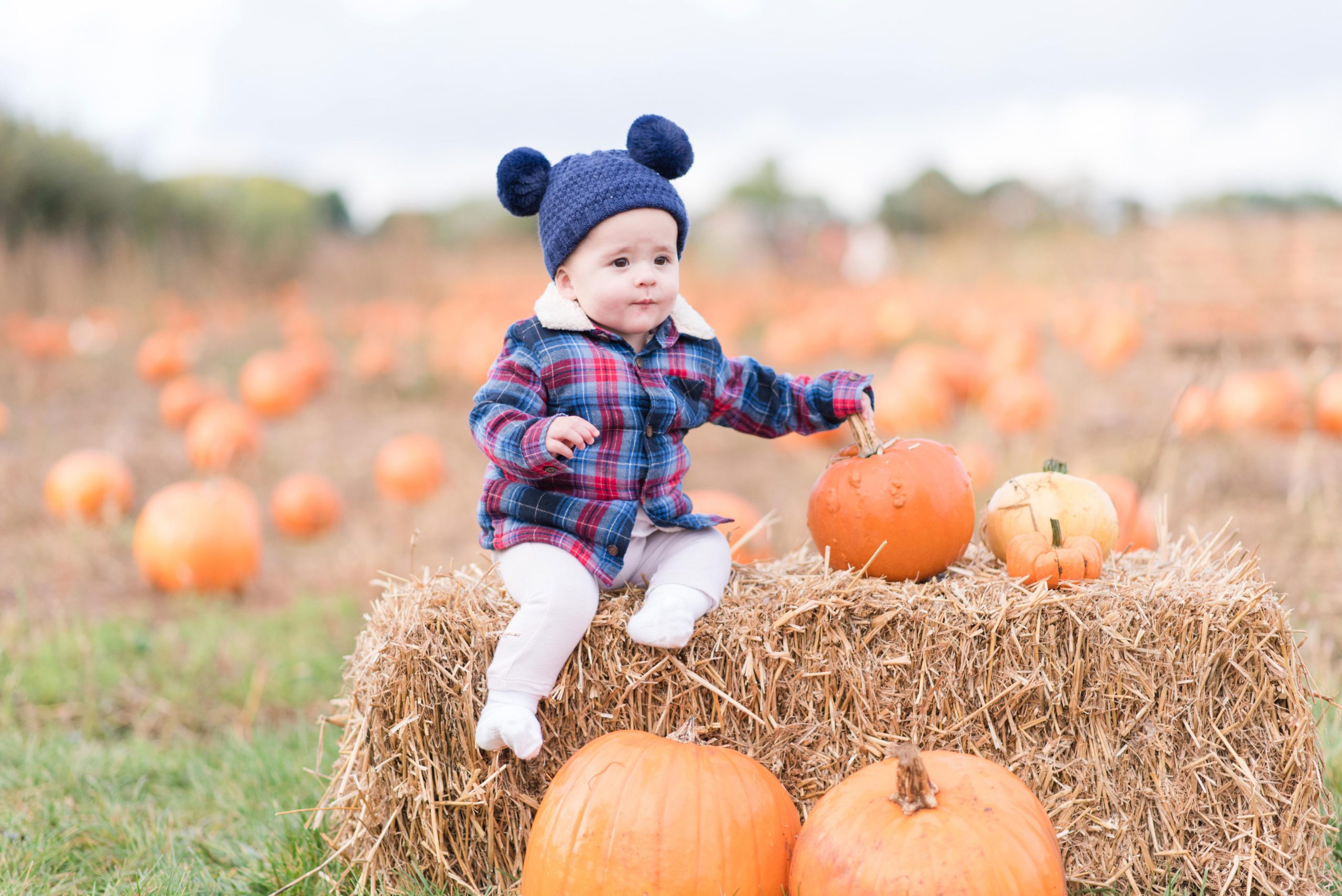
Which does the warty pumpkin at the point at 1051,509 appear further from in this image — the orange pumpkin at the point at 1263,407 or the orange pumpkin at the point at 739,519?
the orange pumpkin at the point at 1263,407

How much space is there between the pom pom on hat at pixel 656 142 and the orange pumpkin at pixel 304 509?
420 cm

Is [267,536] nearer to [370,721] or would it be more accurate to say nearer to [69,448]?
[69,448]

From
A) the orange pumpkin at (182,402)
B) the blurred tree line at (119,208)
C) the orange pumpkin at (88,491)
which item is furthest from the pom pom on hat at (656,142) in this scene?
the blurred tree line at (119,208)

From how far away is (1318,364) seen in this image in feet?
24.1

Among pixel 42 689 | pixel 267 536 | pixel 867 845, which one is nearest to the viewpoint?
pixel 867 845

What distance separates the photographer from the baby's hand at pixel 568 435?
2299 mm

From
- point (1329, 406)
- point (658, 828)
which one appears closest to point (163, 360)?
point (658, 828)

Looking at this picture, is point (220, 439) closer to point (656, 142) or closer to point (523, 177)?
point (523, 177)

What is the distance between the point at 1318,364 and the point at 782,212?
1258 inches

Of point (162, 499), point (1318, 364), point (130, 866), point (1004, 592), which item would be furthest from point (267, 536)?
point (1318, 364)

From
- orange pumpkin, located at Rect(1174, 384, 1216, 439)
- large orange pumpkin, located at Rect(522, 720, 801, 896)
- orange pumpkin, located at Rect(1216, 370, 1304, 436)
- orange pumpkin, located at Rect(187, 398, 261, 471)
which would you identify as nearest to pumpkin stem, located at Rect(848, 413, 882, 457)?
large orange pumpkin, located at Rect(522, 720, 801, 896)

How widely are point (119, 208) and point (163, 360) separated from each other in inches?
225

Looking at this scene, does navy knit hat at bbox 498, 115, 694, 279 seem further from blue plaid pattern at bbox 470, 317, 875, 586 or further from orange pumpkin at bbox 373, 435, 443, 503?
orange pumpkin at bbox 373, 435, 443, 503

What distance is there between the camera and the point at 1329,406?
6355mm
